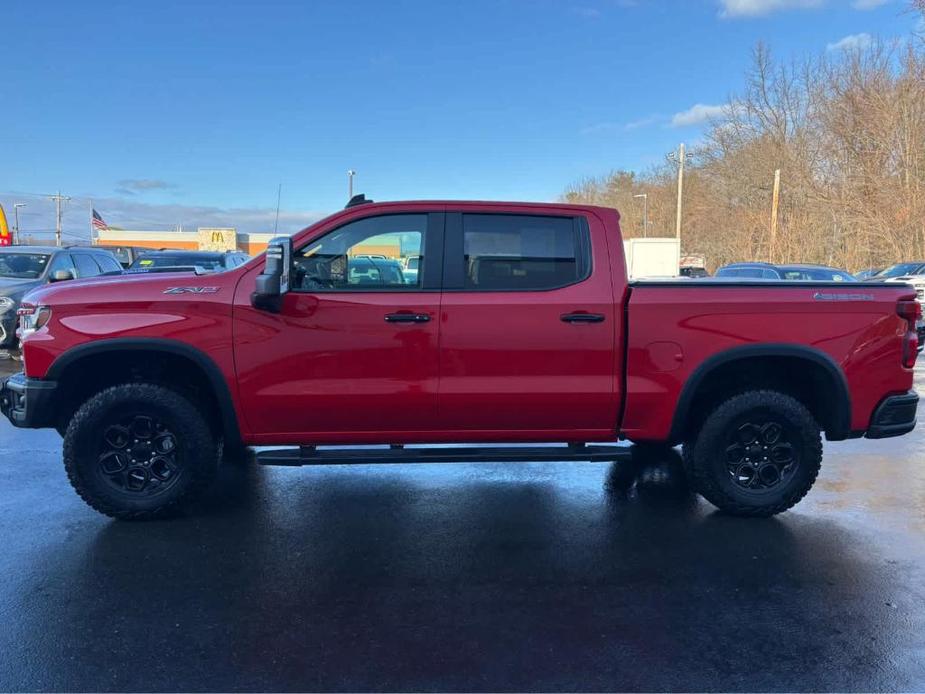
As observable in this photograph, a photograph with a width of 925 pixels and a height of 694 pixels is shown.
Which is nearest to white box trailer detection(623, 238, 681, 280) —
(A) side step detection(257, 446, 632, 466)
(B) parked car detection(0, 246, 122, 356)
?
(B) parked car detection(0, 246, 122, 356)

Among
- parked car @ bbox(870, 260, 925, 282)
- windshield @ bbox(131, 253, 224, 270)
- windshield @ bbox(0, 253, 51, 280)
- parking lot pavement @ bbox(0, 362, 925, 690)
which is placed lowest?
parking lot pavement @ bbox(0, 362, 925, 690)

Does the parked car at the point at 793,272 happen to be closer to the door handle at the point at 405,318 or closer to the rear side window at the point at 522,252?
the rear side window at the point at 522,252

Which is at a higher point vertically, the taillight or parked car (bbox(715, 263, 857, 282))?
parked car (bbox(715, 263, 857, 282))

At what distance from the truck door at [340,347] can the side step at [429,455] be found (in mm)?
127

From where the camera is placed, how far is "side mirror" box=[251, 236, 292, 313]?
3998 mm

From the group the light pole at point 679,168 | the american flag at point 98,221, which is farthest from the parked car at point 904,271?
the american flag at point 98,221

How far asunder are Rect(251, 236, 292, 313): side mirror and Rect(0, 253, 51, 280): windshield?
9.54 m

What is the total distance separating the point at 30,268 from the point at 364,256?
33.4 feet

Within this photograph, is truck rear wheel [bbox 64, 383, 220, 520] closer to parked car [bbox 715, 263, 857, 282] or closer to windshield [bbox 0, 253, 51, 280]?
windshield [bbox 0, 253, 51, 280]

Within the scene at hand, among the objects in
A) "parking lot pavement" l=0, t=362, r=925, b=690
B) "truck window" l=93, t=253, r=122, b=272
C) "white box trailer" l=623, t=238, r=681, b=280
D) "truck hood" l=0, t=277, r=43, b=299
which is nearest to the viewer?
"parking lot pavement" l=0, t=362, r=925, b=690

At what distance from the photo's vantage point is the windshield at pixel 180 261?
45.7 feet

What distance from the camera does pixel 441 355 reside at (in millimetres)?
4258

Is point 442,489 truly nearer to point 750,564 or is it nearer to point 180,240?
point 750,564

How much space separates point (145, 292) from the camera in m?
4.23
